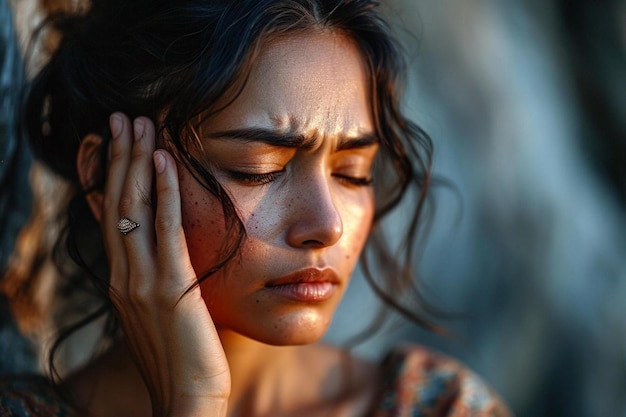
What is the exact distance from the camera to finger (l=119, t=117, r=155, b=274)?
1.42m

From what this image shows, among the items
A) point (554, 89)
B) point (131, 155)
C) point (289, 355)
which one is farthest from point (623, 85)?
point (131, 155)

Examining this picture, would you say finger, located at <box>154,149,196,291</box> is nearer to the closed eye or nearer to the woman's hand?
the woman's hand

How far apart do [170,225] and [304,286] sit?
0.25 meters

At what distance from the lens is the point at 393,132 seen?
1.61m

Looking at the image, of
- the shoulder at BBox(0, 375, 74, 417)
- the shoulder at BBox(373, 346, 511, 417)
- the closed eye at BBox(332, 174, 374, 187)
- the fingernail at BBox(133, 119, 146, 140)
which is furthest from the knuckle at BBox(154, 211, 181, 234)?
the shoulder at BBox(373, 346, 511, 417)

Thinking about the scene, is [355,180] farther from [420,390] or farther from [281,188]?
[420,390]

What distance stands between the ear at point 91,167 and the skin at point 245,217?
5cm

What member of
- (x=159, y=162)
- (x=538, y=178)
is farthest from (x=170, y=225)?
(x=538, y=178)

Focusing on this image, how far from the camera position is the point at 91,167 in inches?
60.7

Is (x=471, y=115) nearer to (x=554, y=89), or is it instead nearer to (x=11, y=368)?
(x=554, y=89)

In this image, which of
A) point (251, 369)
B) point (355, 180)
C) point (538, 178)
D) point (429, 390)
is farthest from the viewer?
point (538, 178)

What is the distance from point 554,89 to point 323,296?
4.33 ft

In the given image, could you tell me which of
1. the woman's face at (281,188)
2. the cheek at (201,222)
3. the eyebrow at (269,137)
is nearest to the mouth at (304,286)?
the woman's face at (281,188)

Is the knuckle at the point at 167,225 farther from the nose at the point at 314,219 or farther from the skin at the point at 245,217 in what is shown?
the nose at the point at 314,219
